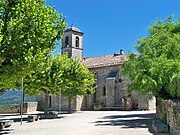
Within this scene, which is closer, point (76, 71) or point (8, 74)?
point (8, 74)

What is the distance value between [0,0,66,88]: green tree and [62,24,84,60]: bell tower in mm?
36972

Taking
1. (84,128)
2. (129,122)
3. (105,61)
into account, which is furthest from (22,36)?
(105,61)

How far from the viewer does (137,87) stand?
1766 cm

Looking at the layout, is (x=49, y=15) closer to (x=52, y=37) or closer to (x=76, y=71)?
(x=52, y=37)

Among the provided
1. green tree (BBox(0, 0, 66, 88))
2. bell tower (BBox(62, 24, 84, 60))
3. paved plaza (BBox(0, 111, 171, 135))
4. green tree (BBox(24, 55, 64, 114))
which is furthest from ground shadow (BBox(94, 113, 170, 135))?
bell tower (BBox(62, 24, 84, 60))

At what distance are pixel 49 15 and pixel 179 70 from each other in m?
7.67

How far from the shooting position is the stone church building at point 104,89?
39.4 m

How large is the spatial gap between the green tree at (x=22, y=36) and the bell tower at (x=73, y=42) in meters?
37.0

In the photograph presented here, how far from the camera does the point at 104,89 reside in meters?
44.4

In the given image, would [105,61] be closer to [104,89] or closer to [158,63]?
[104,89]

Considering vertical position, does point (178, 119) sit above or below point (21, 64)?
below

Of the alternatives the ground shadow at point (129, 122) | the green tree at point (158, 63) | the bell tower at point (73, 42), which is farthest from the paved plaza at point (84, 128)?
the bell tower at point (73, 42)

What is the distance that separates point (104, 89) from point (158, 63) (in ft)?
95.1

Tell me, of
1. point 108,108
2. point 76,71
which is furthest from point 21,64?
point 108,108
